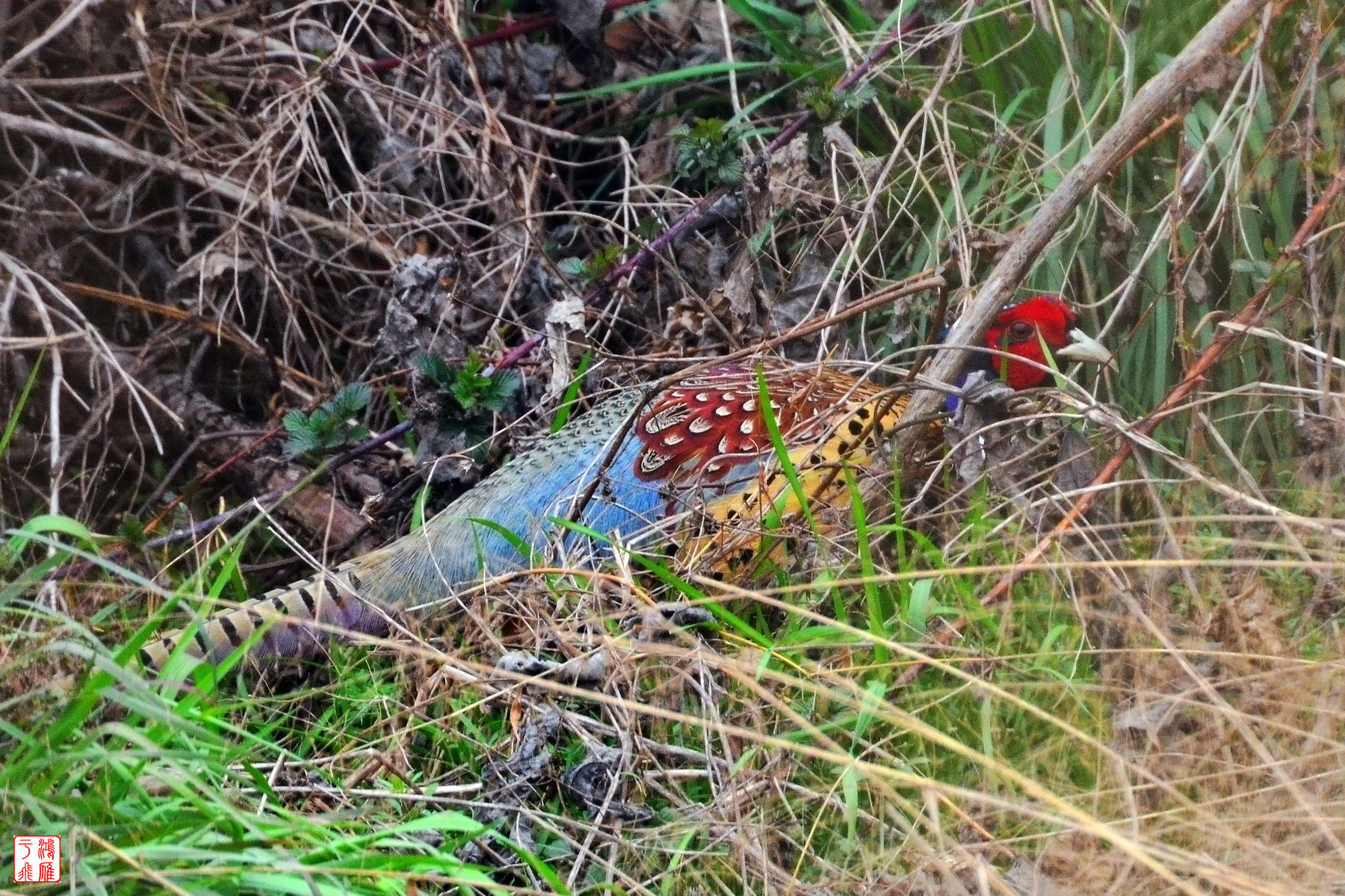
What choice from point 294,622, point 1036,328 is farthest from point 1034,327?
point 294,622

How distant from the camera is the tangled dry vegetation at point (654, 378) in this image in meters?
1.76

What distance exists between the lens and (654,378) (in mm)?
3355

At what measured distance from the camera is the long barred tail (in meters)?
2.54

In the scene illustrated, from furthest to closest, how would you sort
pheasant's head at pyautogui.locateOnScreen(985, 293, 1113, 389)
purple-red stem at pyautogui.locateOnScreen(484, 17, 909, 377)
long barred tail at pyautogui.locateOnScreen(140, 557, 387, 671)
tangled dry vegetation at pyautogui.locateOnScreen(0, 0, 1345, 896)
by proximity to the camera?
purple-red stem at pyautogui.locateOnScreen(484, 17, 909, 377) → pheasant's head at pyautogui.locateOnScreen(985, 293, 1113, 389) → long barred tail at pyautogui.locateOnScreen(140, 557, 387, 671) → tangled dry vegetation at pyautogui.locateOnScreen(0, 0, 1345, 896)

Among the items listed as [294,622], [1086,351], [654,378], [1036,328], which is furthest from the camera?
[654,378]

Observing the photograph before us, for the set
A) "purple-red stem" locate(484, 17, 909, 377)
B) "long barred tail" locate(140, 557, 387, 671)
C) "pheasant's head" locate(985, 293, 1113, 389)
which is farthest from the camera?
Answer: "purple-red stem" locate(484, 17, 909, 377)

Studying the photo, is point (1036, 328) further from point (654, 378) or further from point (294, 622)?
point (294, 622)

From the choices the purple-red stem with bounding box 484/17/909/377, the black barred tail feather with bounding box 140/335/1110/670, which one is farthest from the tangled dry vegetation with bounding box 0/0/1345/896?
the black barred tail feather with bounding box 140/335/1110/670

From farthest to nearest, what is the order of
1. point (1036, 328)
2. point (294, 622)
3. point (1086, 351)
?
point (1036, 328), point (1086, 351), point (294, 622)

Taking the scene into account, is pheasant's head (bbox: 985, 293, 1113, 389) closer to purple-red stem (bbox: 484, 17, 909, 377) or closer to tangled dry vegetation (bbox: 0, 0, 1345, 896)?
tangled dry vegetation (bbox: 0, 0, 1345, 896)

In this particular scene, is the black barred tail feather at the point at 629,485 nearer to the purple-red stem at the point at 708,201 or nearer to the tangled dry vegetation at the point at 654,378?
the tangled dry vegetation at the point at 654,378

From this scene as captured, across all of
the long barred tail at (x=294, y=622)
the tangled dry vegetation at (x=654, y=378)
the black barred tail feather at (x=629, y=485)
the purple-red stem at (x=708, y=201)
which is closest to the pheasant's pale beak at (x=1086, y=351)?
the black barred tail feather at (x=629, y=485)

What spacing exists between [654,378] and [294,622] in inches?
48.5

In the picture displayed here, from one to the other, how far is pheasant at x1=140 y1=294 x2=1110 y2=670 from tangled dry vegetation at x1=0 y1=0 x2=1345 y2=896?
13cm
